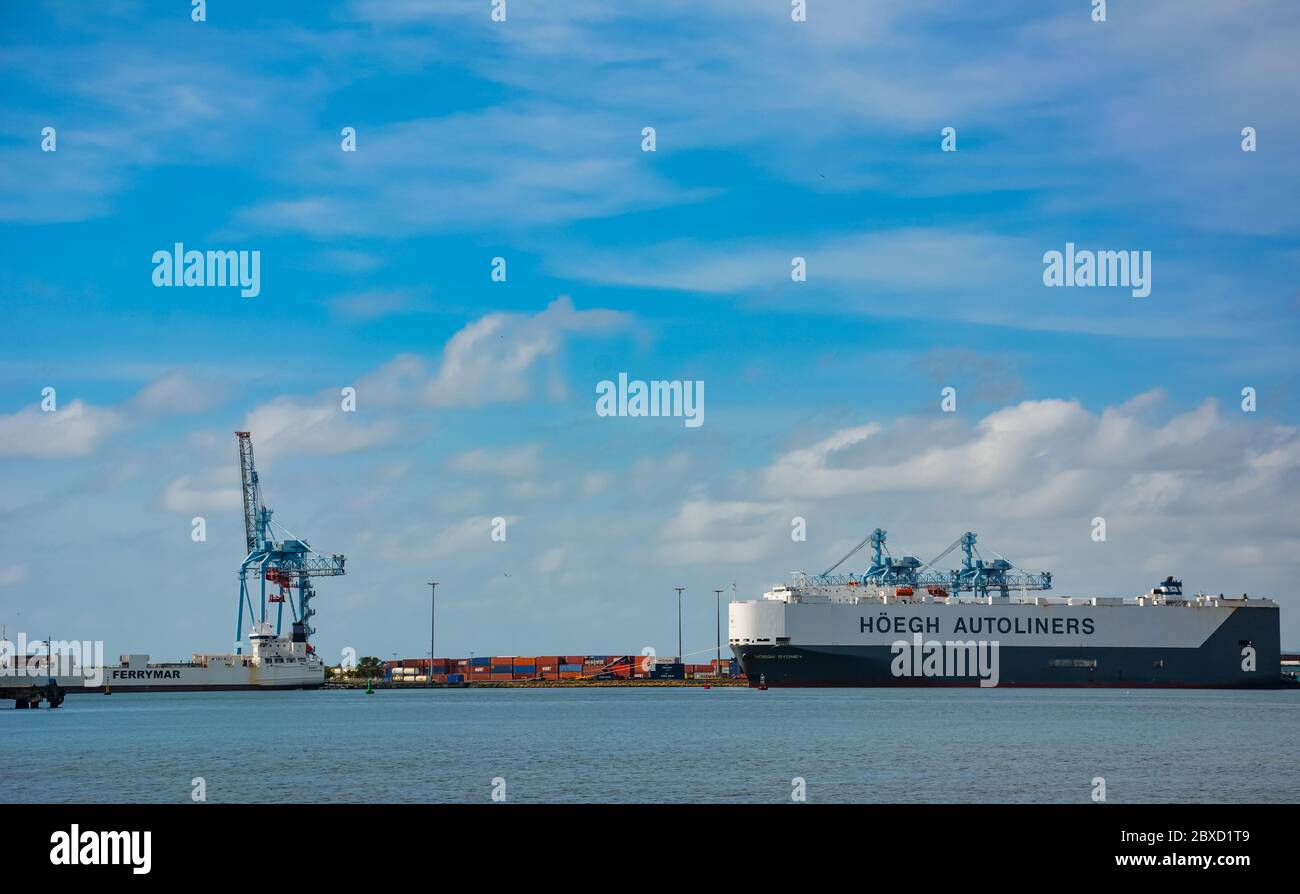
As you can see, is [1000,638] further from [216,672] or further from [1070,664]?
[216,672]

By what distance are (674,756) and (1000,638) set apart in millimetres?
71459

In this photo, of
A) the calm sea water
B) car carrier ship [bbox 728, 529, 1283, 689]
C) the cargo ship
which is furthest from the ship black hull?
the cargo ship

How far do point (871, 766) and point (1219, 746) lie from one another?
1799 cm

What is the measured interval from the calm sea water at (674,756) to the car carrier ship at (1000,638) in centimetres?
2679

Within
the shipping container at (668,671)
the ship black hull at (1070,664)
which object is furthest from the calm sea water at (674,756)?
the shipping container at (668,671)

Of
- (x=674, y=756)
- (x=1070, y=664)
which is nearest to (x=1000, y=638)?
(x=1070, y=664)

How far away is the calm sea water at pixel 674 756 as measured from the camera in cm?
3434

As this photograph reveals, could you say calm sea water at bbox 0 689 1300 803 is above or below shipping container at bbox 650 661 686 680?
above

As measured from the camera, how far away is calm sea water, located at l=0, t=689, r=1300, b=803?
113ft

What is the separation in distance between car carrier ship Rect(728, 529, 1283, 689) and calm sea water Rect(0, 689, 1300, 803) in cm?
2679

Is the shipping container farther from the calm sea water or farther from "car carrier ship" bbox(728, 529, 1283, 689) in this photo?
the calm sea water
